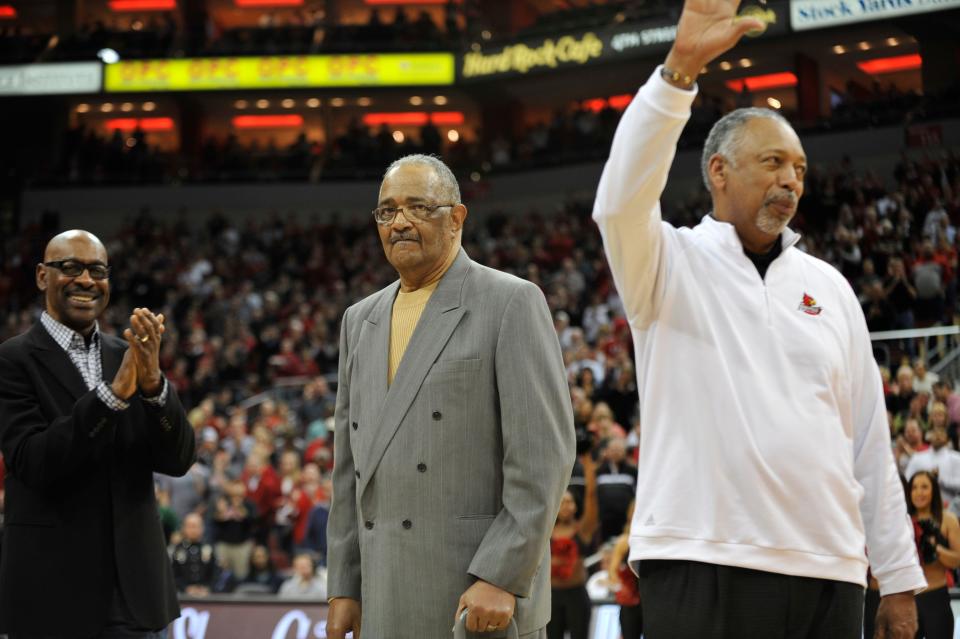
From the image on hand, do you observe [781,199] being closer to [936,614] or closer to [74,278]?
[74,278]

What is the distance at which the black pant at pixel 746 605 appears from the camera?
245cm

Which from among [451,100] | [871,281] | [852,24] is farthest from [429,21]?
[871,281]

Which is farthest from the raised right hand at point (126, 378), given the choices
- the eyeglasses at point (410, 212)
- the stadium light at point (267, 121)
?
the stadium light at point (267, 121)

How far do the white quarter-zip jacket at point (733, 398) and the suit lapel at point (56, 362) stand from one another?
6.49 feet

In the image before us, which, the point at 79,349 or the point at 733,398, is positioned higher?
the point at 79,349

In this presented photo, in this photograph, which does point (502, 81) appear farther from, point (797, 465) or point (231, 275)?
point (797, 465)

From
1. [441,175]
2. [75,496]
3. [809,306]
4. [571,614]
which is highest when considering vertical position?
[441,175]

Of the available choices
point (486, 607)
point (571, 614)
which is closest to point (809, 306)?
point (486, 607)

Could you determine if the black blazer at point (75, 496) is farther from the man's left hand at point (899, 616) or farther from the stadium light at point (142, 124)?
the stadium light at point (142, 124)

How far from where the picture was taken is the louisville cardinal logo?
8.80ft

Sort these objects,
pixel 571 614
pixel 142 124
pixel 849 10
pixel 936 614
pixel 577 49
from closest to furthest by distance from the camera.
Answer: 1. pixel 936 614
2. pixel 571 614
3. pixel 849 10
4. pixel 577 49
5. pixel 142 124

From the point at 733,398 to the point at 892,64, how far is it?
19592mm

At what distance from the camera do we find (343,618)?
3035mm

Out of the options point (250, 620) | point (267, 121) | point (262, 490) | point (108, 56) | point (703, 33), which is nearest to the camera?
point (703, 33)
